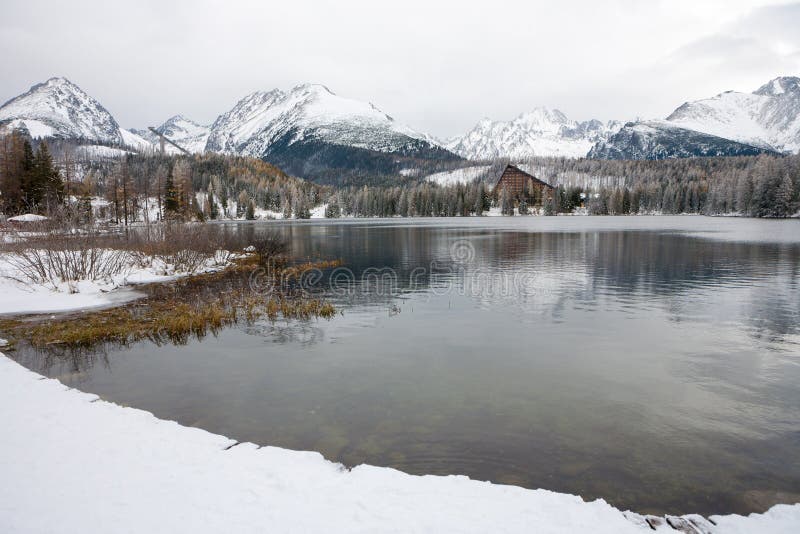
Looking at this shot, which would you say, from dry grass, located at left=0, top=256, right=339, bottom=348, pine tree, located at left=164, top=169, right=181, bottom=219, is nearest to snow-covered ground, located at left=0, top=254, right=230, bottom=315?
dry grass, located at left=0, top=256, right=339, bottom=348

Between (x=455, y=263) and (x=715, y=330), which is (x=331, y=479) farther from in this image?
(x=455, y=263)

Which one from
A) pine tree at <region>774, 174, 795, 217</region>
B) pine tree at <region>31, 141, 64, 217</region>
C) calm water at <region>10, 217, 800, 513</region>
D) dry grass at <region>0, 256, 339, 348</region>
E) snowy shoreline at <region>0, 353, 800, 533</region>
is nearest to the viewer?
snowy shoreline at <region>0, 353, 800, 533</region>

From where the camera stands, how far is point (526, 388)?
523 inches

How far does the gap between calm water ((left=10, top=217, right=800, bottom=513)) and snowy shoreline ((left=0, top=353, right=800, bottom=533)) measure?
1330 mm

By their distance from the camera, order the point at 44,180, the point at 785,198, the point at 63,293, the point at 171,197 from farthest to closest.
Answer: the point at 785,198, the point at 171,197, the point at 44,180, the point at 63,293

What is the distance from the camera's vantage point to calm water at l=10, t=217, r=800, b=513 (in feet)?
30.0

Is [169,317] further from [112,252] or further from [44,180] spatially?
[44,180]

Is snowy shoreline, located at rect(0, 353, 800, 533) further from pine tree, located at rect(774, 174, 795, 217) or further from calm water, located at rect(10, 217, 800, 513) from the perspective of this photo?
pine tree, located at rect(774, 174, 795, 217)

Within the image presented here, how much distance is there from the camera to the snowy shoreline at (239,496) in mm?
6348

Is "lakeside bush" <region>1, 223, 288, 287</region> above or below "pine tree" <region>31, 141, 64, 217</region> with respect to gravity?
below

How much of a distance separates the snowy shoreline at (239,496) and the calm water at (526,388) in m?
1.33

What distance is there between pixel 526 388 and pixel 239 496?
8959 mm

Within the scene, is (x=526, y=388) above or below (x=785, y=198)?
below

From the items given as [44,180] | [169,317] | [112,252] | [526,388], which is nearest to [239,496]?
[526,388]
